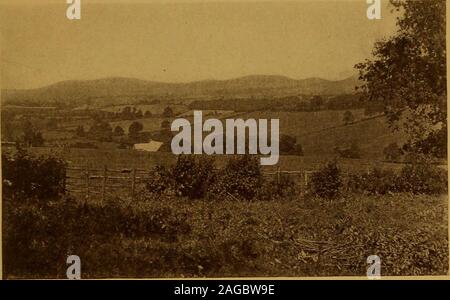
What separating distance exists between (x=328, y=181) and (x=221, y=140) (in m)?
0.96

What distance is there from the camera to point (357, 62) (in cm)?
535

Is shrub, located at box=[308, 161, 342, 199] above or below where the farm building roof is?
below

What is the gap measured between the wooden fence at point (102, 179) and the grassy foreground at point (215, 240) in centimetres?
12

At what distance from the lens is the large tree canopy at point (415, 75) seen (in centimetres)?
530

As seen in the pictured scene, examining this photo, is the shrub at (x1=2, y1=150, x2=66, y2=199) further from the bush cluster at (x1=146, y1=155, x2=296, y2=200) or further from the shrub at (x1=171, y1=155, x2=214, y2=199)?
the shrub at (x1=171, y1=155, x2=214, y2=199)

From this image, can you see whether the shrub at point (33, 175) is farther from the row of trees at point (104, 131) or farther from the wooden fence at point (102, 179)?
the row of trees at point (104, 131)

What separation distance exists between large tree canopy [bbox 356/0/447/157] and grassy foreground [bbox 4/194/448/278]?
2.10 feet

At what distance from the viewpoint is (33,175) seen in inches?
209

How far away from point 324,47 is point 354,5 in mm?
433

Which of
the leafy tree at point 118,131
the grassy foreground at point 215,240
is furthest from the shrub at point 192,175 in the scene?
the leafy tree at point 118,131

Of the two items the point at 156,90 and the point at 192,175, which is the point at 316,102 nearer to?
the point at 192,175

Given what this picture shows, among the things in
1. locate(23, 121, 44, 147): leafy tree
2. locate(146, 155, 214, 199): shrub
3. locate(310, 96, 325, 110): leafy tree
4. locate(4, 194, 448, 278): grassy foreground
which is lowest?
locate(4, 194, 448, 278): grassy foreground

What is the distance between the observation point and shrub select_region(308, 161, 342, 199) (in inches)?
210

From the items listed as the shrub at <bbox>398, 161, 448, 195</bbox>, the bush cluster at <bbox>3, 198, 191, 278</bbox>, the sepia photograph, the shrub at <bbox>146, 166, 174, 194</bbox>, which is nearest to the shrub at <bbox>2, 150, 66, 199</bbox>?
the sepia photograph
